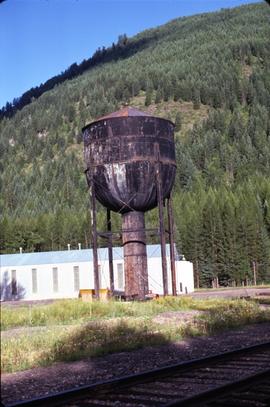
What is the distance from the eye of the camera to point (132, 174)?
22266 mm

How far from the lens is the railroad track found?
5.84 meters

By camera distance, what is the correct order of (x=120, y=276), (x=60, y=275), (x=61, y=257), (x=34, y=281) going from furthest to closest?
(x=61, y=257), (x=34, y=281), (x=60, y=275), (x=120, y=276)

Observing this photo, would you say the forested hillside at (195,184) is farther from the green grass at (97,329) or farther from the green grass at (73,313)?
the green grass at (97,329)

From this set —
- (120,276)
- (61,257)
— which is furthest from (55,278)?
(120,276)

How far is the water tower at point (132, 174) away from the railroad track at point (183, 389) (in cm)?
1437

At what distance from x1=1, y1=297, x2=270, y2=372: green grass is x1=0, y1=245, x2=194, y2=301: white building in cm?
1970

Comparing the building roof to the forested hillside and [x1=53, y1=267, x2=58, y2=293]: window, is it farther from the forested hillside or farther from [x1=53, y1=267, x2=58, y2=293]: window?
the forested hillside

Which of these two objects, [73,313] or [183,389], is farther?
[73,313]

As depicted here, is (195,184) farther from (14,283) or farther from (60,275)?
(60,275)

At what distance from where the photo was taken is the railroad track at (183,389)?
5844 mm

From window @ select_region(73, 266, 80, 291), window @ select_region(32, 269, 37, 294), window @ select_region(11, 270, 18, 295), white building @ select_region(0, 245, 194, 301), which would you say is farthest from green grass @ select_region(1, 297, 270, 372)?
window @ select_region(11, 270, 18, 295)

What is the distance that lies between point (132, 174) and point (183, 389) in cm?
1600

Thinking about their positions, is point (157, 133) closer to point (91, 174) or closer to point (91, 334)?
point (91, 174)

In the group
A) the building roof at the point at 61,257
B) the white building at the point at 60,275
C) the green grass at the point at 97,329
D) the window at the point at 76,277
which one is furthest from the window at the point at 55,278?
the green grass at the point at 97,329
